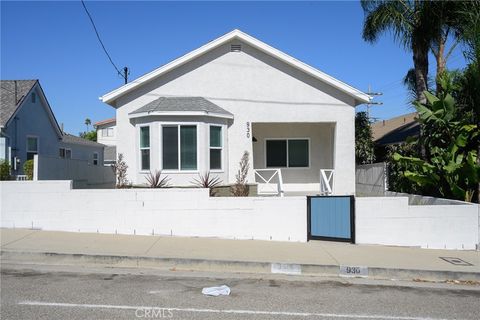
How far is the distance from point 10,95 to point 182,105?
44.6 ft

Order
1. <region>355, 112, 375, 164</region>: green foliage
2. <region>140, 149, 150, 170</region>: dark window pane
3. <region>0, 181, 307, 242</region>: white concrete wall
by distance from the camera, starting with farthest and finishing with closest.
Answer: <region>355, 112, 375, 164</region>: green foliage, <region>140, 149, 150, 170</region>: dark window pane, <region>0, 181, 307, 242</region>: white concrete wall

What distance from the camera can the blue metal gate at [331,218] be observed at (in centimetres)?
1180

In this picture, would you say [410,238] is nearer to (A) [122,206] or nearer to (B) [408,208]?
(B) [408,208]

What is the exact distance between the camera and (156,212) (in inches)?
472

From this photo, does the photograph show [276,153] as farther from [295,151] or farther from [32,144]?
[32,144]

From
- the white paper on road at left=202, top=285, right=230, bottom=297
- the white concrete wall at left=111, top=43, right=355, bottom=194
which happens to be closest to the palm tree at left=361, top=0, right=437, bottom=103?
the white concrete wall at left=111, top=43, right=355, bottom=194

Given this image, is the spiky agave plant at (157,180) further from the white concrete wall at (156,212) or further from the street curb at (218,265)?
the street curb at (218,265)

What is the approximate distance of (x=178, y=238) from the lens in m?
11.6

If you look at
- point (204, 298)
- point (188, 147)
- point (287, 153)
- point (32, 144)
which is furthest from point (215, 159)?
point (32, 144)

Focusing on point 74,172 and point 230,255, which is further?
point 74,172

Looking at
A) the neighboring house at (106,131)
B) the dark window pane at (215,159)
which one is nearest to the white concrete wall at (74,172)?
the dark window pane at (215,159)

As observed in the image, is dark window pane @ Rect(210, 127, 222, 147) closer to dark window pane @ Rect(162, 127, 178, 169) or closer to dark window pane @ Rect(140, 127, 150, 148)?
dark window pane @ Rect(162, 127, 178, 169)

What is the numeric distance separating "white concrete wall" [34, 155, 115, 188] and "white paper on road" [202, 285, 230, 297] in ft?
25.9

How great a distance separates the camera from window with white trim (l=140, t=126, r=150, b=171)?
50.0ft
